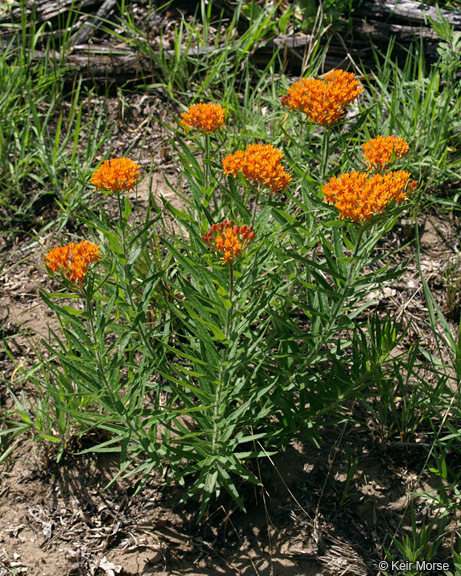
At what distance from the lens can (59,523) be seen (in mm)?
2783

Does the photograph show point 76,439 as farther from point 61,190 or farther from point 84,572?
point 61,190

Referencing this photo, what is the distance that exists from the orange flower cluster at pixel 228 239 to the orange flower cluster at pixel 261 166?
30cm

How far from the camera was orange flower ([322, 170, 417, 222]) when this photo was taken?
79.3 inches

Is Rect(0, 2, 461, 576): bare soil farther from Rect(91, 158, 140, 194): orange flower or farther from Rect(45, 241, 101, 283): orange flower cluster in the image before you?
Rect(91, 158, 140, 194): orange flower

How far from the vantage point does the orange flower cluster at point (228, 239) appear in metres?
1.97

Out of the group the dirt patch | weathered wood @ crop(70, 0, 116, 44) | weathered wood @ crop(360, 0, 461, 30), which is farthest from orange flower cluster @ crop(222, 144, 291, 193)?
weathered wood @ crop(70, 0, 116, 44)

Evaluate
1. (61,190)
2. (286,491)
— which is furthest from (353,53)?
(286,491)

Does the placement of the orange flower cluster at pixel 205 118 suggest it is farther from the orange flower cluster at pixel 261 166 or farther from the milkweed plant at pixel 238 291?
the orange flower cluster at pixel 261 166

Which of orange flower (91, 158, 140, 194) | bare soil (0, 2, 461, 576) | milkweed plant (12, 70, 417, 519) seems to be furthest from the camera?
bare soil (0, 2, 461, 576)

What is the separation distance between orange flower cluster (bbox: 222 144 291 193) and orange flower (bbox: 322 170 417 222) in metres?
0.22

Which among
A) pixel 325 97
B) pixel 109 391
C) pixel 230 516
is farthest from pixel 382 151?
pixel 230 516

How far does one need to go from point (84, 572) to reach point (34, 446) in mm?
727

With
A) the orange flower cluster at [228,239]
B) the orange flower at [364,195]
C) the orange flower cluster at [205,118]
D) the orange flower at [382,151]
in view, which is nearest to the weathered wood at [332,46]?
the orange flower cluster at [205,118]

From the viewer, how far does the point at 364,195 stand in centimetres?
202
